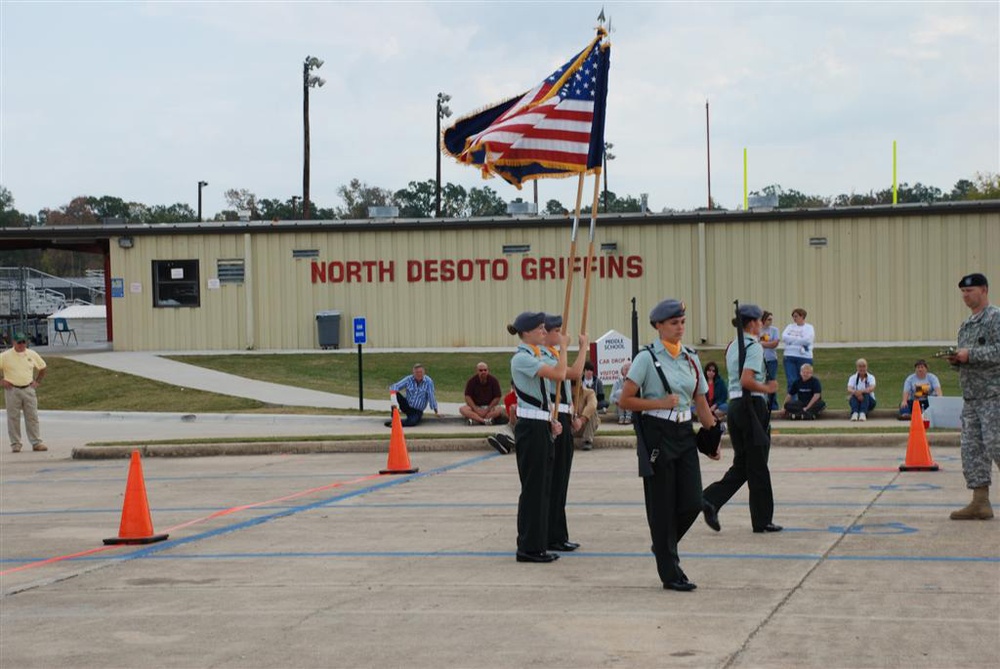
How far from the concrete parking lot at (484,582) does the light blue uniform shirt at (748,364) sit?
1.17 meters

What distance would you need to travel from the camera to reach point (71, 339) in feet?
181

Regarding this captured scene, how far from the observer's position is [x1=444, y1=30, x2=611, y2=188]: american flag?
11.8 meters

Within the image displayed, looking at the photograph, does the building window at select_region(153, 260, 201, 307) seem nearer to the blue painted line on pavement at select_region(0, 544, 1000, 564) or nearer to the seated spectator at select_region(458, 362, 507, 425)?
the seated spectator at select_region(458, 362, 507, 425)

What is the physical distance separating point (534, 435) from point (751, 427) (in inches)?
76.9

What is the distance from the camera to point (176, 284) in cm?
3700

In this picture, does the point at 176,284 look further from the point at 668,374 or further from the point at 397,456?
the point at 668,374

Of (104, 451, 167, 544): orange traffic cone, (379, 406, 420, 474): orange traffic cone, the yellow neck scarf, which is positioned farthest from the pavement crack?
(379, 406, 420, 474): orange traffic cone

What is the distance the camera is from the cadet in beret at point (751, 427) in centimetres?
1061

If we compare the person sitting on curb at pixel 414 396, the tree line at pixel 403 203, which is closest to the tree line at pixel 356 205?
the tree line at pixel 403 203

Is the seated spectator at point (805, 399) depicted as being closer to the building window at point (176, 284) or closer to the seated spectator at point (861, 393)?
the seated spectator at point (861, 393)

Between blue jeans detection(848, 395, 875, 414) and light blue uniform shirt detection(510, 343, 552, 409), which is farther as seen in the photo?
blue jeans detection(848, 395, 875, 414)

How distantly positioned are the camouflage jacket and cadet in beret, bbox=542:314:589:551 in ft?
10.5

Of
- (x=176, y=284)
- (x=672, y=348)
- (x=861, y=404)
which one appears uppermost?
(x=176, y=284)

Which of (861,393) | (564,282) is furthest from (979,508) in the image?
(564,282)
